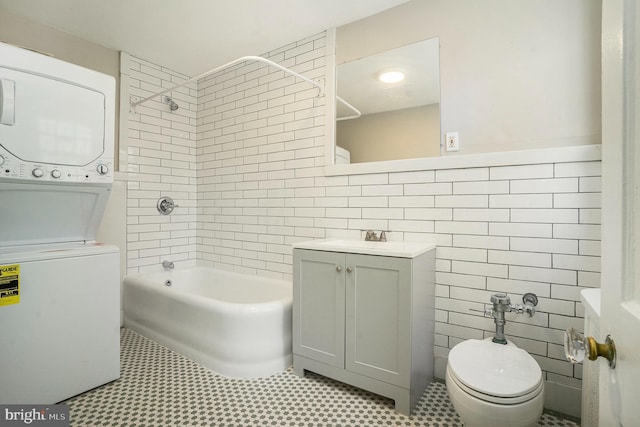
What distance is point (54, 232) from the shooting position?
1.83m

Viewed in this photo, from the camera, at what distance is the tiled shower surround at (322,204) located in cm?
166

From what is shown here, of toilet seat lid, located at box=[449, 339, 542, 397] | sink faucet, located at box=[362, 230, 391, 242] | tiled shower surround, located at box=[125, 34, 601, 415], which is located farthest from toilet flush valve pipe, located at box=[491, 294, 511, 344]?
sink faucet, located at box=[362, 230, 391, 242]

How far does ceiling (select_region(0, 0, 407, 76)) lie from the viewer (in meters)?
2.16

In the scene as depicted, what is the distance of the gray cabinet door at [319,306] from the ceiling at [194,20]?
65.8 inches

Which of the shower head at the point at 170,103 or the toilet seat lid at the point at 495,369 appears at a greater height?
the shower head at the point at 170,103

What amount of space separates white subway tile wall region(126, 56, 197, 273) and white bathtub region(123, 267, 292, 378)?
1.28ft

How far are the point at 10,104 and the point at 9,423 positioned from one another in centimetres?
143

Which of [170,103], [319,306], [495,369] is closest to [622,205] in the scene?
[495,369]

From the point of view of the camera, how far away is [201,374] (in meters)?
2.02

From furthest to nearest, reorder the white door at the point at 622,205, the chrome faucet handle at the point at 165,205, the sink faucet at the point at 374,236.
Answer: the chrome faucet handle at the point at 165,205, the sink faucet at the point at 374,236, the white door at the point at 622,205

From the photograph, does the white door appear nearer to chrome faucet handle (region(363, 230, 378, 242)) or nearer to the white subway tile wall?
chrome faucet handle (region(363, 230, 378, 242))

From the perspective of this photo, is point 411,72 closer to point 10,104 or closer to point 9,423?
point 10,104

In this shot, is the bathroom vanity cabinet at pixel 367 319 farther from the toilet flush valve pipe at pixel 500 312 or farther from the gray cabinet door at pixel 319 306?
the toilet flush valve pipe at pixel 500 312

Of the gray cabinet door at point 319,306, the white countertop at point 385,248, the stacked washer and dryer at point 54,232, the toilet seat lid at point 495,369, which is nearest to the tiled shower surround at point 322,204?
the white countertop at point 385,248
